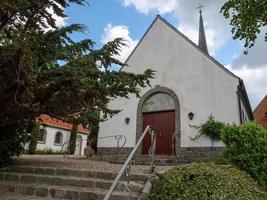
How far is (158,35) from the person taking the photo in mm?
13203

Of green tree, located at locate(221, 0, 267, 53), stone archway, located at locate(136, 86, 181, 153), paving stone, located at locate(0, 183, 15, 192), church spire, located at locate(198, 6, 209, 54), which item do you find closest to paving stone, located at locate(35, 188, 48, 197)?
paving stone, located at locate(0, 183, 15, 192)

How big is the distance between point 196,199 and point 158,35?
1043 cm

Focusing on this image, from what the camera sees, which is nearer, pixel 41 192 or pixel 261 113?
pixel 41 192

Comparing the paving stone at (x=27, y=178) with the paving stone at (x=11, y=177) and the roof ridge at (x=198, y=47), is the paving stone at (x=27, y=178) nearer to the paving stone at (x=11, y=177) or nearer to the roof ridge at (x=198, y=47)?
the paving stone at (x=11, y=177)

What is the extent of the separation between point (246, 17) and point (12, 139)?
9.17m

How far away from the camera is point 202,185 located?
4.00 meters

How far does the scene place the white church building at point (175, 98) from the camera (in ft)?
35.4

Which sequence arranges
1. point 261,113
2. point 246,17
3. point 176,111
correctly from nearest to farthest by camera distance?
point 246,17, point 176,111, point 261,113

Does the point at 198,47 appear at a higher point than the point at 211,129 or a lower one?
higher

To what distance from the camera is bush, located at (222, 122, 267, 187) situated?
17.5 ft

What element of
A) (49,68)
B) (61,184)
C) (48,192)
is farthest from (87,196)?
(49,68)

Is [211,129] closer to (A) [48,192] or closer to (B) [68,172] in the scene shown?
(B) [68,172]

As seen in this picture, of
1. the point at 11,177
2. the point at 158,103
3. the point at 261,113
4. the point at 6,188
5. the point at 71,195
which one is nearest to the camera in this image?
the point at 71,195

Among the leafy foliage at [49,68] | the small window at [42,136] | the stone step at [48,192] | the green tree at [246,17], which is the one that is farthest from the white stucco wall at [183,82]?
the small window at [42,136]
